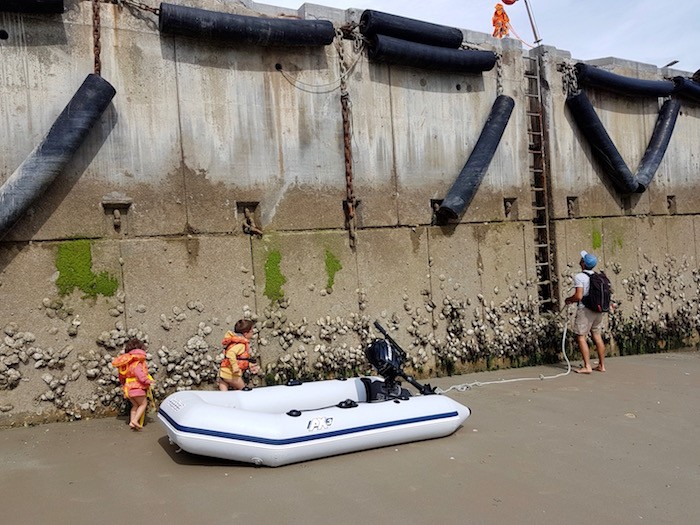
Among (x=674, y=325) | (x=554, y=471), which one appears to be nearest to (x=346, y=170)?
(x=554, y=471)

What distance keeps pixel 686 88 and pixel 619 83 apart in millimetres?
1682

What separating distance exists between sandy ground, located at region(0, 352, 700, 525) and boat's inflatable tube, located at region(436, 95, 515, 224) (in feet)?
8.94

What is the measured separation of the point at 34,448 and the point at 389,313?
4046 millimetres

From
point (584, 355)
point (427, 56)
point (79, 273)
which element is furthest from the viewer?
point (584, 355)

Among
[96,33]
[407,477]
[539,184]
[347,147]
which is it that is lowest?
[407,477]

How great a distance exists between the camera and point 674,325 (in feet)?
33.5

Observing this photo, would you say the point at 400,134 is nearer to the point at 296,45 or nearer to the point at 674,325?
the point at 296,45

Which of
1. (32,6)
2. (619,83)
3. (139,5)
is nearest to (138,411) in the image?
(32,6)

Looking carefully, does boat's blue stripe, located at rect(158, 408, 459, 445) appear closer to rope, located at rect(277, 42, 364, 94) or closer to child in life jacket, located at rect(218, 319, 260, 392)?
child in life jacket, located at rect(218, 319, 260, 392)

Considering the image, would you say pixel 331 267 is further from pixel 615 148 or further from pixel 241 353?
pixel 615 148

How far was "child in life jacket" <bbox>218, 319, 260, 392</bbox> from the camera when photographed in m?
6.02

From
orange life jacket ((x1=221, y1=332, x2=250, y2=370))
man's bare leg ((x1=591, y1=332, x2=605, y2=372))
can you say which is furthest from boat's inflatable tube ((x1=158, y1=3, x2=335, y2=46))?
man's bare leg ((x1=591, y1=332, x2=605, y2=372))

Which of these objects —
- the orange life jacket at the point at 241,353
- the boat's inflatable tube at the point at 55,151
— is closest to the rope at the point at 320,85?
the boat's inflatable tube at the point at 55,151

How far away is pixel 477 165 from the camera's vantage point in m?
7.93
